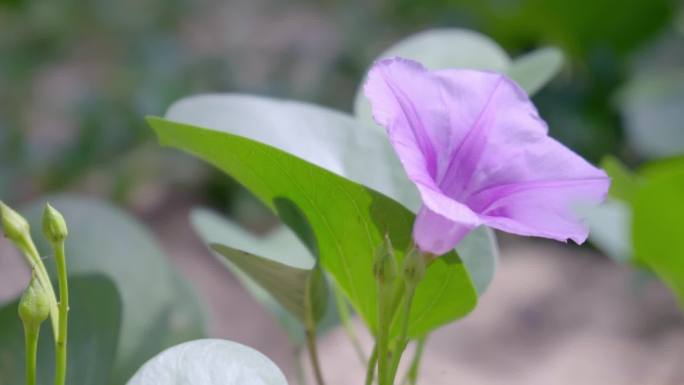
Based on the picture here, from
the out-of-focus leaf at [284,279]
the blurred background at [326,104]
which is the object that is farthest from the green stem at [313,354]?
the blurred background at [326,104]

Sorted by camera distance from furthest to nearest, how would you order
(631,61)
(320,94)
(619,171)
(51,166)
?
1. (631,61)
2. (320,94)
3. (51,166)
4. (619,171)

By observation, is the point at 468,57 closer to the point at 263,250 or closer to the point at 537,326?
the point at 263,250

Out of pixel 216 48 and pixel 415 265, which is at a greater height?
pixel 415 265

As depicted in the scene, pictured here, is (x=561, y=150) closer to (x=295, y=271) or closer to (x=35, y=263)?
(x=295, y=271)

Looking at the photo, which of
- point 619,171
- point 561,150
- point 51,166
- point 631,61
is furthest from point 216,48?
point 561,150

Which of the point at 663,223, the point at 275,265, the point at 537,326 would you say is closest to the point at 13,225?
the point at 275,265

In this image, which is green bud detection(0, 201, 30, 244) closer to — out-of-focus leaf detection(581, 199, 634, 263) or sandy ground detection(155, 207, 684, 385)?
out-of-focus leaf detection(581, 199, 634, 263)

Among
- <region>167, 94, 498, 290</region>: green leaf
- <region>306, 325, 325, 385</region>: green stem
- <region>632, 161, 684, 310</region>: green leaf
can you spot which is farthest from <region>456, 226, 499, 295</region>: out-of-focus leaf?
<region>632, 161, 684, 310</region>: green leaf

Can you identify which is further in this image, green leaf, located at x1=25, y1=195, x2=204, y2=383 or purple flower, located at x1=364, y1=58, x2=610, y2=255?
green leaf, located at x1=25, y1=195, x2=204, y2=383
